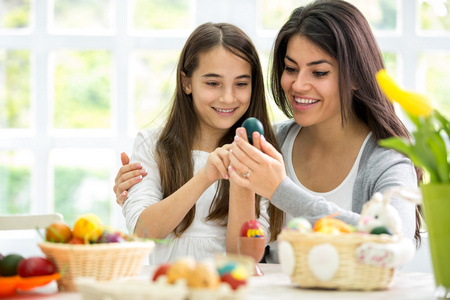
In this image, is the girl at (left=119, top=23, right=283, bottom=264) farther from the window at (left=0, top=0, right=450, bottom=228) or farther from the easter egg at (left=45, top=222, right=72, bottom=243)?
the window at (left=0, top=0, right=450, bottom=228)

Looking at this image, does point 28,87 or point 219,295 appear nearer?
point 219,295

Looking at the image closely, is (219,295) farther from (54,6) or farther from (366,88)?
(54,6)

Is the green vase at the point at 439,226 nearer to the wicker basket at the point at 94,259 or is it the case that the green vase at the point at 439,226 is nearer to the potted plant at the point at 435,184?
the potted plant at the point at 435,184

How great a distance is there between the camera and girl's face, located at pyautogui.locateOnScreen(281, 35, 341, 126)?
2.05 m

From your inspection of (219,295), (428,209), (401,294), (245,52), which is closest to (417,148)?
(428,209)

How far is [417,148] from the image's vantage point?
49.6 inches

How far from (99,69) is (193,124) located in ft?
4.01

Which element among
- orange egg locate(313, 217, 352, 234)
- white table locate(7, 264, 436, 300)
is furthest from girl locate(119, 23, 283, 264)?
orange egg locate(313, 217, 352, 234)

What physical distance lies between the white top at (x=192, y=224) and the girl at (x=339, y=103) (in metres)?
0.25

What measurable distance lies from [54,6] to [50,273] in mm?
2457

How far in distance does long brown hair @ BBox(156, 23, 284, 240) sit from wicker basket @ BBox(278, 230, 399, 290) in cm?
90

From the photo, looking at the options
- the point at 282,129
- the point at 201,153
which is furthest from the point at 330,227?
the point at 282,129

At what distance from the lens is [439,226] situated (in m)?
1.25

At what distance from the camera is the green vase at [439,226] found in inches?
48.6
